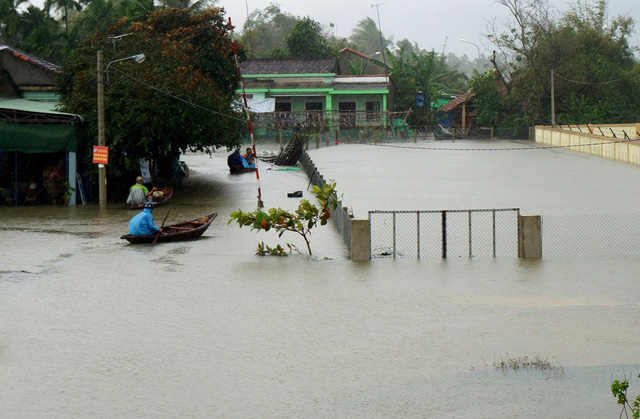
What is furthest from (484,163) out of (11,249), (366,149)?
Answer: (11,249)

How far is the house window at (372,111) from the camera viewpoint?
225 ft

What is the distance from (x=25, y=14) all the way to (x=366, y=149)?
85.8 feet

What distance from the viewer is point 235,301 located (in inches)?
697

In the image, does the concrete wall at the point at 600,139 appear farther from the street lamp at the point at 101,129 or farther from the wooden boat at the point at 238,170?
the street lamp at the point at 101,129

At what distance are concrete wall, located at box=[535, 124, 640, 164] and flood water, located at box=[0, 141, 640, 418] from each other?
89.3ft

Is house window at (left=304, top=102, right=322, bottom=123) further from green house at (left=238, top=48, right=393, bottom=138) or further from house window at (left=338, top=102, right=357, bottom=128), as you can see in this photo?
house window at (left=338, top=102, right=357, bottom=128)

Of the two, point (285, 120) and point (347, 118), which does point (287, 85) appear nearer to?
point (285, 120)

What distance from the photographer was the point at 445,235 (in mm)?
22031

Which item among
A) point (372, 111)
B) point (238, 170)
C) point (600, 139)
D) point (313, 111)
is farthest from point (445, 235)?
point (372, 111)

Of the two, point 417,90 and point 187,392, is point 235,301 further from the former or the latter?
point 417,90

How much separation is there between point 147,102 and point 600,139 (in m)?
31.9

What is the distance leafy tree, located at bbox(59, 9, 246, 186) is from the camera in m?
34.4

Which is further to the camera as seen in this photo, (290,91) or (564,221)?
(290,91)

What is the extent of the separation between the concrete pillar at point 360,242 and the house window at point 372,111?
4678 centimetres
